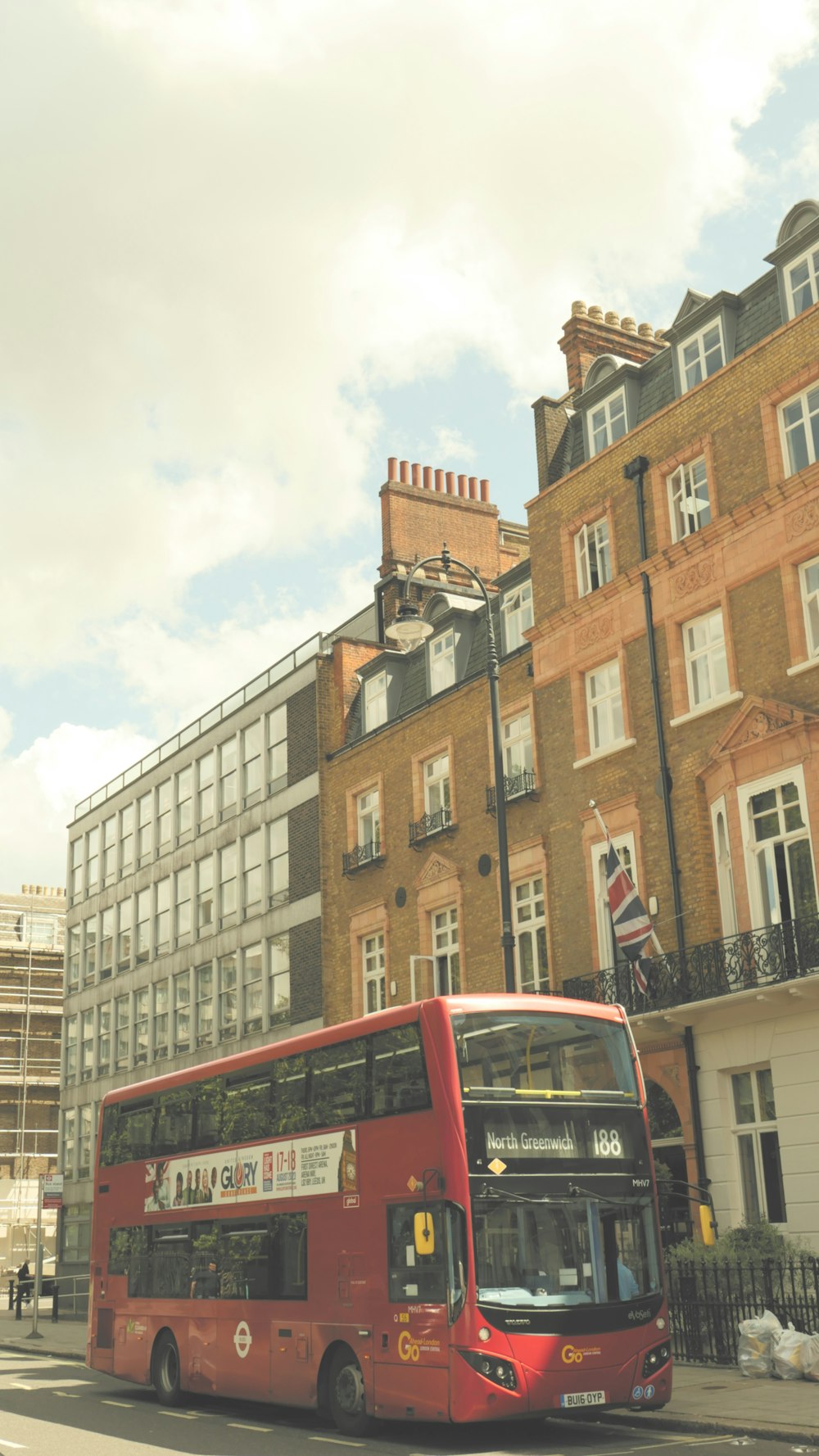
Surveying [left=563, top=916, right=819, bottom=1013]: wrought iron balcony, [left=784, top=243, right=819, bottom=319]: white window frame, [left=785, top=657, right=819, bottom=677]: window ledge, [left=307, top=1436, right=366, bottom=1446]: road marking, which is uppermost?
[left=784, top=243, right=819, bottom=319]: white window frame

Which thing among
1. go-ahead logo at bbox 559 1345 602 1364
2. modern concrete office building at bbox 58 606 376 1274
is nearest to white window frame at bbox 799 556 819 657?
go-ahead logo at bbox 559 1345 602 1364

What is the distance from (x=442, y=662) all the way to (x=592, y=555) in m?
6.68

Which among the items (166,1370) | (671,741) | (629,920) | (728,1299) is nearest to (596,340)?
(671,741)

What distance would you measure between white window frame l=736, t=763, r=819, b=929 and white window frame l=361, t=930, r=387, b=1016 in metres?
11.8

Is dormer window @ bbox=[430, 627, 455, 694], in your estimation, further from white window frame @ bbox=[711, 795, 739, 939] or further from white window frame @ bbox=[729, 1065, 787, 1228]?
white window frame @ bbox=[729, 1065, 787, 1228]

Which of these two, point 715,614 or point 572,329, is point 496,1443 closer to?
point 715,614

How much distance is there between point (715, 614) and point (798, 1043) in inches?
269

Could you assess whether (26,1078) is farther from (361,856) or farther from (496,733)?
(496,733)

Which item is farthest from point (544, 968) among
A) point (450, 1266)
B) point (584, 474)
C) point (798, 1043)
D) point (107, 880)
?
point (107, 880)

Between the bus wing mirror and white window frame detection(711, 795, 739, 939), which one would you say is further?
white window frame detection(711, 795, 739, 939)

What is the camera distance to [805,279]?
2227cm

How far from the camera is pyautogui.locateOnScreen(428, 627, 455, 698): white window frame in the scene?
31688mm

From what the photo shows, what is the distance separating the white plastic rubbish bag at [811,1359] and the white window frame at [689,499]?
12290mm

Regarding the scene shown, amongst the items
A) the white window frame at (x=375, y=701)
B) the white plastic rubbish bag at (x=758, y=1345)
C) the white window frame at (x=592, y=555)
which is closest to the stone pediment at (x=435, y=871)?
the white window frame at (x=375, y=701)
